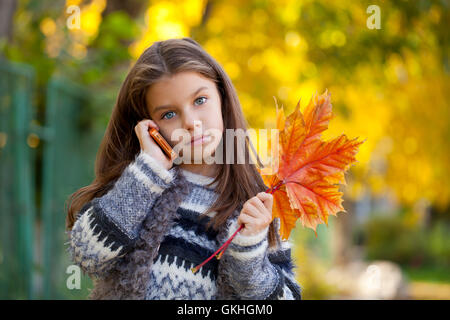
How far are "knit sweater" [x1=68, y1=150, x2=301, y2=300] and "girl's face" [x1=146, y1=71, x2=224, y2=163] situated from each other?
4.5 inches

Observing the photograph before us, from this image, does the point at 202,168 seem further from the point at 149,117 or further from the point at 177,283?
the point at 177,283

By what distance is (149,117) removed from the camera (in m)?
1.70

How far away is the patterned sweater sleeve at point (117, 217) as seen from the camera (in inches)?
59.8

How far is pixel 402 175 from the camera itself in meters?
6.95

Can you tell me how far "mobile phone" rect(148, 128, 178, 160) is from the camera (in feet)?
5.18

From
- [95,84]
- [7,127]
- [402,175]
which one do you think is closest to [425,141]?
[402,175]

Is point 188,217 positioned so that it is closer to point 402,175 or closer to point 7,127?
point 7,127

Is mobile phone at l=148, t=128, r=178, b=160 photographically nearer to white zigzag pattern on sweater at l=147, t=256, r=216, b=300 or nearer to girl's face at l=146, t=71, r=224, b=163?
girl's face at l=146, t=71, r=224, b=163

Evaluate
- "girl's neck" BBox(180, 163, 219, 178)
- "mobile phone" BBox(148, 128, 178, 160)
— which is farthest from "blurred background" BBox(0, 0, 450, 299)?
"mobile phone" BBox(148, 128, 178, 160)

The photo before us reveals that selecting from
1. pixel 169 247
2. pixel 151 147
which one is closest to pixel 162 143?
pixel 151 147

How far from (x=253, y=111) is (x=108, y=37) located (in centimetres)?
139

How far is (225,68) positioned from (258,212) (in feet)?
11.6

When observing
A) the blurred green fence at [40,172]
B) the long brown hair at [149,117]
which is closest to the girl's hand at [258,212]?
the long brown hair at [149,117]

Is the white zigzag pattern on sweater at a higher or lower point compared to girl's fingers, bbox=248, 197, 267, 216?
lower
